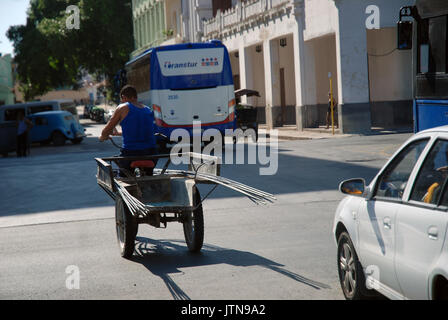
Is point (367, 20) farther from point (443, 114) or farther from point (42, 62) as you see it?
point (42, 62)

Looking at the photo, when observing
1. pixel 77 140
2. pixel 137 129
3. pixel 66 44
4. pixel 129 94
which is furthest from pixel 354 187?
pixel 66 44

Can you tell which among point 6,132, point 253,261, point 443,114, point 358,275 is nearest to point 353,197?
point 358,275

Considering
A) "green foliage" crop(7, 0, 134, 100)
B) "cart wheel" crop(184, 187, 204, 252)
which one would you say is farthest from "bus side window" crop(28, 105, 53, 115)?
"cart wheel" crop(184, 187, 204, 252)

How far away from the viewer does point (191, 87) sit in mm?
25297

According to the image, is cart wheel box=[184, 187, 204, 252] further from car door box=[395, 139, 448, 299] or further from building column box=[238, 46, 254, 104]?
building column box=[238, 46, 254, 104]

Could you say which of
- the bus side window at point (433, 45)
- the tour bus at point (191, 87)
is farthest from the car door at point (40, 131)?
the bus side window at point (433, 45)

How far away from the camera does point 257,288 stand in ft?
22.0

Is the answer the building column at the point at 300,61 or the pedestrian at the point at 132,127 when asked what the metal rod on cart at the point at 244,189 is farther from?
the building column at the point at 300,61

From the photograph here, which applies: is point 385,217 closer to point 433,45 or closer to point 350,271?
point 350,271

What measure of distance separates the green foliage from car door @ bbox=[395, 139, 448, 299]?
6367cm

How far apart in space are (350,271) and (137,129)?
4110 millimetres

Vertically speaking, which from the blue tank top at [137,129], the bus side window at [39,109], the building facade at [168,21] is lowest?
the blue tank top at [137,129]

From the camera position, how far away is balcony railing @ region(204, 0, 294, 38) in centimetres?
3741

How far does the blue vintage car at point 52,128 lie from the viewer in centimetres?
3631
